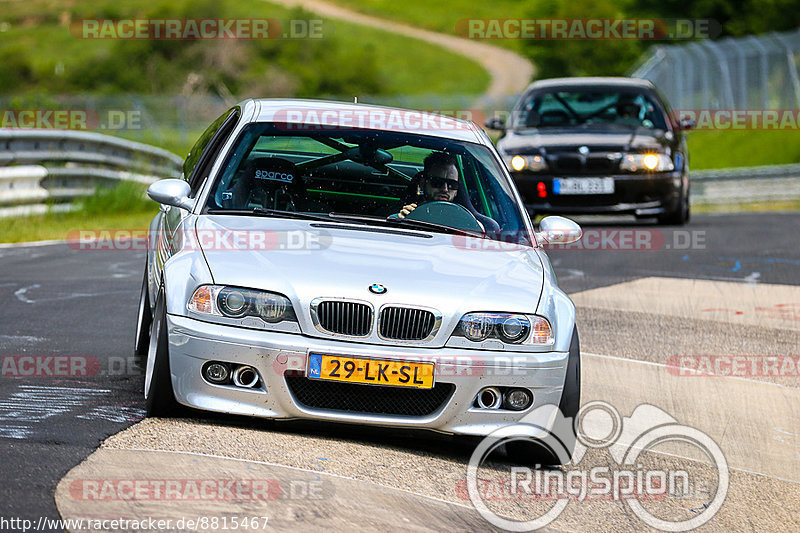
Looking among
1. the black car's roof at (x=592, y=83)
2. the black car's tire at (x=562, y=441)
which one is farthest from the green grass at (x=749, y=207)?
the black car's tire at (x=562, y=441)

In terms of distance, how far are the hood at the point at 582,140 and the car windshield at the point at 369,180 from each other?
7.32m

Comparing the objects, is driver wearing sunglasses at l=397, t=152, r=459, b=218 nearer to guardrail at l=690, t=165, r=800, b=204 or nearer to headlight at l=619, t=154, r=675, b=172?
headlight at l=619, t=154, r=675, b=172

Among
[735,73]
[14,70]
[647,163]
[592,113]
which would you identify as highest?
[14,70]

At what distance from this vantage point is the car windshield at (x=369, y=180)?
6.49 m

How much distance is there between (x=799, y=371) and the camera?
8305mm

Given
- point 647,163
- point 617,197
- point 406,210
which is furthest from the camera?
point 647,163

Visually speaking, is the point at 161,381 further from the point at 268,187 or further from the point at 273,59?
the point at 273,59

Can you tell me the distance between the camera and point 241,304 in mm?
5422

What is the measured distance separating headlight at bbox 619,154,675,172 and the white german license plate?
0.26 meters

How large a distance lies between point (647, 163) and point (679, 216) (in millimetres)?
1058

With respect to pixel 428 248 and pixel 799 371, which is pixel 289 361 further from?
pixel 799 371

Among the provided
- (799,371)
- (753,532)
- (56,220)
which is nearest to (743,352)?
(799,371)

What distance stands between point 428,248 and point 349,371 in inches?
35.1

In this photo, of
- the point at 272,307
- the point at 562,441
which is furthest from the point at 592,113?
the point at 272,307
